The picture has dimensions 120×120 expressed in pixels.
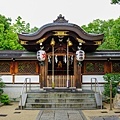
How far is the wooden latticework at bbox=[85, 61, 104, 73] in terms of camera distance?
55.1 ft

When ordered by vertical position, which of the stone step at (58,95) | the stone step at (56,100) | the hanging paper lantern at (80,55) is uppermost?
Result: the hanging paper lantern at (80,55)

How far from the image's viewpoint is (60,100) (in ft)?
44.8

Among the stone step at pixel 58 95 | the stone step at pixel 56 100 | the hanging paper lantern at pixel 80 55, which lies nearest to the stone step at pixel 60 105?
the stone step at pixel 56 100

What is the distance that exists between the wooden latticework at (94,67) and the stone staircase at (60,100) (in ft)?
8.74

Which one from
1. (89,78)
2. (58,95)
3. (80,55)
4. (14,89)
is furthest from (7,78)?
(89,78)

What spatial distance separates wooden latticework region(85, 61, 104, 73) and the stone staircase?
266 cm

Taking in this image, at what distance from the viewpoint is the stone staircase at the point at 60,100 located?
1309 centimetres

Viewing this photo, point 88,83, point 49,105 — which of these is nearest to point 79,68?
point 88,83

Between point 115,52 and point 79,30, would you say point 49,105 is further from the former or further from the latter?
point 115,52

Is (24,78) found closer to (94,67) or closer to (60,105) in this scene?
(60,105)

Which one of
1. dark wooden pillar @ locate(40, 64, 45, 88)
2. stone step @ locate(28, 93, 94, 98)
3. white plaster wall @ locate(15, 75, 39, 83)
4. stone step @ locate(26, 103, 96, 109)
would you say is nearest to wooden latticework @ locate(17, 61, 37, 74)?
white plaster wall @ locate(15, 75, 39, 83)

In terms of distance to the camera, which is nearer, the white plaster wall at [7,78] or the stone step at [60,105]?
the stone step at [60,105]

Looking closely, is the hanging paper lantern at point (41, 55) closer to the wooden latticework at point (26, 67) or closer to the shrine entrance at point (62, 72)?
the shrine entrance at point (62, 72)

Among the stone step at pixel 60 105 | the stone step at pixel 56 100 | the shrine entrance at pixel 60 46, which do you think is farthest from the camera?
the shrine entrance at pixel 60 46
